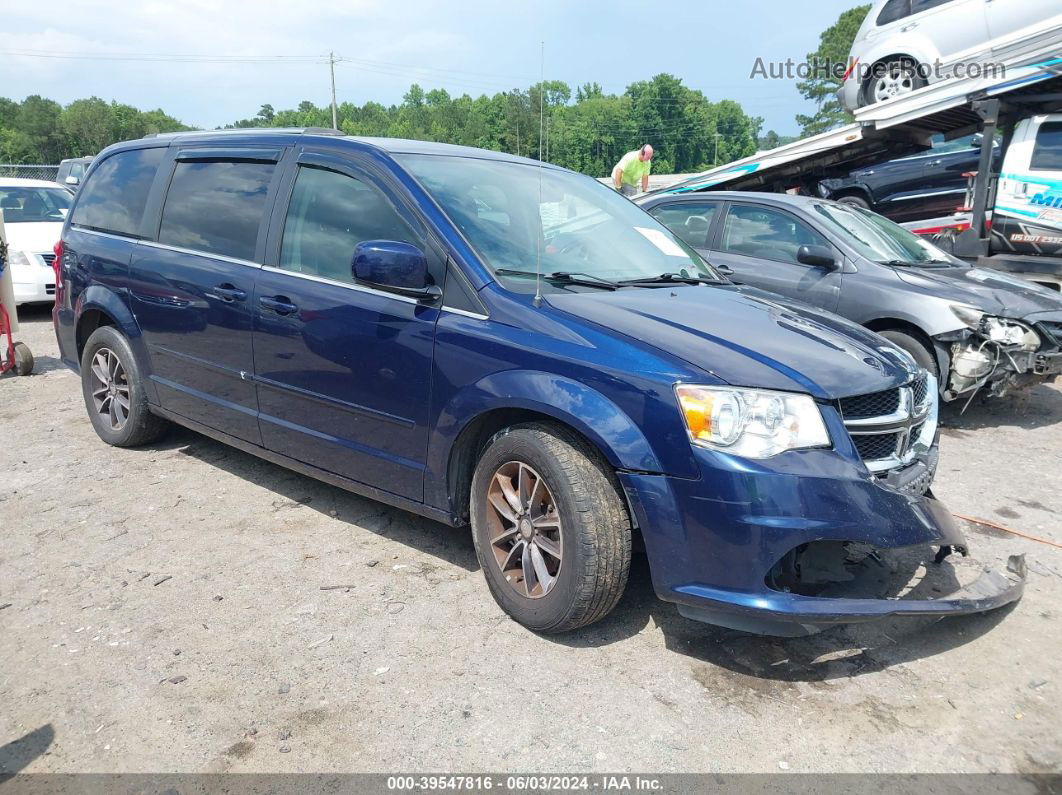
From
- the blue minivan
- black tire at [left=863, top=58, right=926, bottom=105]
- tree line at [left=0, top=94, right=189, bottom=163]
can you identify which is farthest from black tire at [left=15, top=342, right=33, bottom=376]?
tree line at [left=0, top=94, right=189, bottom=163]

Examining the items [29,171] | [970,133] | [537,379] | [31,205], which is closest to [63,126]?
[29,171]

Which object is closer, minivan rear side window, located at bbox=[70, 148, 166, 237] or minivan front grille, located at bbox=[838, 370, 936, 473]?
minivan front grille, located at bbox=[838, 370, 936, 473]

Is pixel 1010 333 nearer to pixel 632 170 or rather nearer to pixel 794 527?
pixel 794 527

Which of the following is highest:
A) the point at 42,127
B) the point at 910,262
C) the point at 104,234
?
the point at 42,127

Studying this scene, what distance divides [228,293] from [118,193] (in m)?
1.64

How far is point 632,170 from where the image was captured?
11.3 m

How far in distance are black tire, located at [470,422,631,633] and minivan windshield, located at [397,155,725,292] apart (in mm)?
663

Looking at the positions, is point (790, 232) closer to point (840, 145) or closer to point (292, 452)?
point (840, 145)

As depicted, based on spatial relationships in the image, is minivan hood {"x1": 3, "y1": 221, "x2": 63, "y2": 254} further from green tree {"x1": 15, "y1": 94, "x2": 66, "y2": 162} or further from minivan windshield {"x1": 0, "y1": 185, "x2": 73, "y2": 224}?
green tree {"x1": 15, "y1": 94, "x2": 66, "y2": 162}

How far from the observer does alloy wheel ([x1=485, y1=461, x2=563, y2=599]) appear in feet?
9.86

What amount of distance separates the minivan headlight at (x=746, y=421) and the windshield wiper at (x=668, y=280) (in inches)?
38.7

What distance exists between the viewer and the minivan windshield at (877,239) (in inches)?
256

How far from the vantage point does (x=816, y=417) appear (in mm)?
2703

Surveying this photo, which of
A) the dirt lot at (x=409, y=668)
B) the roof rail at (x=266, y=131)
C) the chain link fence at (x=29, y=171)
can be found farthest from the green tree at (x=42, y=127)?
the dirt lot at (x=409, y=668)
